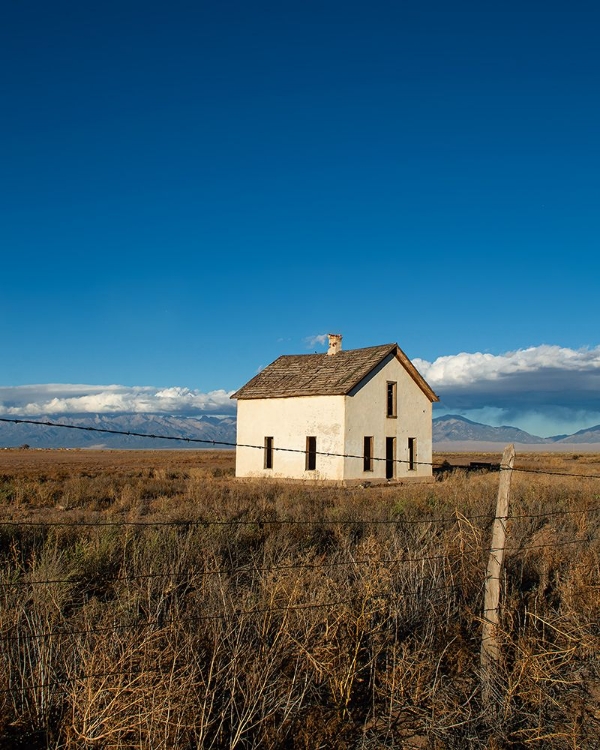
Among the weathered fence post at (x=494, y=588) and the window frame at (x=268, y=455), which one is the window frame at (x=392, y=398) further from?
the weathered fence post at (x=494, y=588)

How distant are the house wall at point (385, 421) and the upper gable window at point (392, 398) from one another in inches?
5.6

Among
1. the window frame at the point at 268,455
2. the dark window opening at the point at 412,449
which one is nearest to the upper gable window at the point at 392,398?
the dark window opening at the point at 412,449

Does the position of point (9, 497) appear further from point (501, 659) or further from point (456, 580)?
point (501, 659)

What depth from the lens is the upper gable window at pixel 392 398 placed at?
2738cm

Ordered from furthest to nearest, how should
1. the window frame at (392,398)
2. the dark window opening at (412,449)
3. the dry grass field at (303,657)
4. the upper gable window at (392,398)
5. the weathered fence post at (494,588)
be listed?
the dark window opening at (412,449), the upper gable window at (392,398), the window frame at (392,398), the weathered fence post at (494,588), the dry grass field at (303,657)

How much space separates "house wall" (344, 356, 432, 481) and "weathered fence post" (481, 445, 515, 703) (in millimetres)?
19526

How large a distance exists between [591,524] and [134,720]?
8.34 meters

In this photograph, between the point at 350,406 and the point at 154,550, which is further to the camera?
the point at 350,406

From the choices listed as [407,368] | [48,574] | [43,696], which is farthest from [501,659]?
[407,368]

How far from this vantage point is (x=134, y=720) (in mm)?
3703

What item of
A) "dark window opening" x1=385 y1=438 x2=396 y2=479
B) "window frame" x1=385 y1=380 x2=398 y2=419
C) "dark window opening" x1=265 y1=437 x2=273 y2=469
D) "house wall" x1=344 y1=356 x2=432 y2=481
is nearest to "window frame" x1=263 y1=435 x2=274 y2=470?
"dark window opening" x1=265 y1=437 x2=273 y2=469

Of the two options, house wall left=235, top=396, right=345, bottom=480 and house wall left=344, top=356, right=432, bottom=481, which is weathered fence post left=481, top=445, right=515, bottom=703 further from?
house wall left=344, top=356, right=432, bottom=481

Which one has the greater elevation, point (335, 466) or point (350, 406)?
point (350, 406)

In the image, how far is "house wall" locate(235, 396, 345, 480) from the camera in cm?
2516
